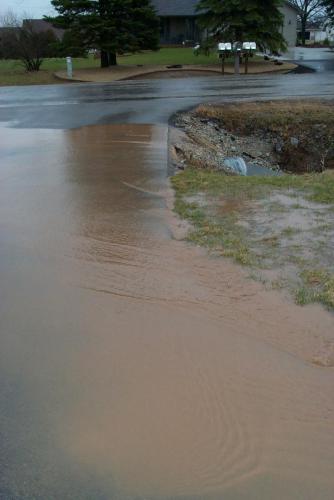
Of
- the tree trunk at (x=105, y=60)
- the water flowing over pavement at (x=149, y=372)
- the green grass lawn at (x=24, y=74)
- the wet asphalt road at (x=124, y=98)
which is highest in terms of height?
the tree trunk at (x=105, y=60)

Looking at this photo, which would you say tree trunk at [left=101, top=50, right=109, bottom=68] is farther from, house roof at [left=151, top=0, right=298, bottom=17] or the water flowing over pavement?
the water flowing over pavement

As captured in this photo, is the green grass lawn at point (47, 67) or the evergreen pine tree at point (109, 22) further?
the green grass lawn at point (47, 67)

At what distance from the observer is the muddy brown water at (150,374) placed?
2.92 meters

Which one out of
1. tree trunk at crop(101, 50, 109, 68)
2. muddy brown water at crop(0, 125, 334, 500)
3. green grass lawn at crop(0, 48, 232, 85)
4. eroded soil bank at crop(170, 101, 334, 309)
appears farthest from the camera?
tree trunk at crop(101, 50, 109, 68)

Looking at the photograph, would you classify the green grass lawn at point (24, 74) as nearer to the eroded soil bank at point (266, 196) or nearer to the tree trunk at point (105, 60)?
the tree trunk at point (105, 60)

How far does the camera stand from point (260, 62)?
33875mm

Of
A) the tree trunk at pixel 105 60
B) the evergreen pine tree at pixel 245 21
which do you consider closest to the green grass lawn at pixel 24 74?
the tree trunk at pixel 105 60

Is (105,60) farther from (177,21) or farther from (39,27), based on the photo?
(177,21)

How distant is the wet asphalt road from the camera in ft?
47.3

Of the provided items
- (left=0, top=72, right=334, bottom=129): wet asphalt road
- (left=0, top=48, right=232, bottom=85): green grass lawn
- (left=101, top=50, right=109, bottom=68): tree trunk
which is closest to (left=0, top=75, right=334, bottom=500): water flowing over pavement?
(left=0, top=72, right=334, bottom=129): wet asphalt road

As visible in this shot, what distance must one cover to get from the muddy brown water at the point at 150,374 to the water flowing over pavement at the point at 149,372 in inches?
0.4

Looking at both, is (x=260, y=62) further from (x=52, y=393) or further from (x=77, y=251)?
(x=52, y=393)

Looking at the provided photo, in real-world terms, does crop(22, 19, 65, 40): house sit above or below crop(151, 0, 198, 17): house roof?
below

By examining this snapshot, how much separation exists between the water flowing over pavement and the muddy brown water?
1 cm
